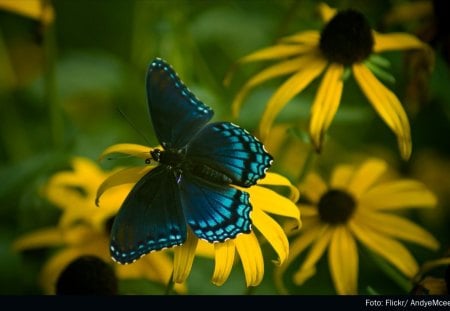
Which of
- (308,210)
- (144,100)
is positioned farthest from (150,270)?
(144,100)

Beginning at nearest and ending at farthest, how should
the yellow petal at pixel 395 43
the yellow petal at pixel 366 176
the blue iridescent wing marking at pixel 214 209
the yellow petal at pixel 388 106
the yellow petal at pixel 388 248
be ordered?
the blue iridescent wing marking at pixel 214 209, the yellow petal at pixel 388 106, the yellow petal at pixel 388 248, the yellow petal at pixel 395 43, the yellow petal at pixel 366 176

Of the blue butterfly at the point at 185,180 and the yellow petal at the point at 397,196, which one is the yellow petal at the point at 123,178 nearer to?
the blue butterfly at the point at 185,180

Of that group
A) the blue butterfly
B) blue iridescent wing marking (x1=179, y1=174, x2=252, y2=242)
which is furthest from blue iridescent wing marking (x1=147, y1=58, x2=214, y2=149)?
blue iridescent wing marking (x1=179, y1=174, x2=252, y2=242)

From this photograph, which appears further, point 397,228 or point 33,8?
point 33,8

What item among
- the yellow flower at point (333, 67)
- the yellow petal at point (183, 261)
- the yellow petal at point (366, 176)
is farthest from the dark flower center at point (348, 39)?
the yellow petal at point (183, 261)

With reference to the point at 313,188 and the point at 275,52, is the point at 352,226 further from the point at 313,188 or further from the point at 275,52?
the point at 275,52

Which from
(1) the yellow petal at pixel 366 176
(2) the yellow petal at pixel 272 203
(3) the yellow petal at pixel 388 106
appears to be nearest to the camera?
(2) the yellow petal at pixel 272 203

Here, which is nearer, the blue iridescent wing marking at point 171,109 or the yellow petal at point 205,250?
the blue iridescent wing marking at point 171,109
